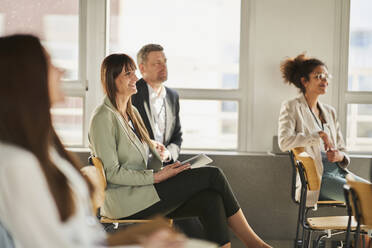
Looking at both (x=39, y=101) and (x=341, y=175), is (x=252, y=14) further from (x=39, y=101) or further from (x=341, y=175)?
(x=39, y=101)

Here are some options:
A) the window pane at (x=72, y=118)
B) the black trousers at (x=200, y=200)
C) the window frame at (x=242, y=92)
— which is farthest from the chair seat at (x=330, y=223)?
the window pane at (x=72, y=118)

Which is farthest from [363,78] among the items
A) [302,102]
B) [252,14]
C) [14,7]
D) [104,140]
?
[14,7]

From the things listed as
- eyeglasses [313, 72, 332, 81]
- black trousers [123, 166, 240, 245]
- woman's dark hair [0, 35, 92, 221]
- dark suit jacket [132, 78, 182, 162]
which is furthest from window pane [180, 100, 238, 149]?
woman's dark hair [0, 35, 92, 221]

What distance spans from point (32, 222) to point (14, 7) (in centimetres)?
386

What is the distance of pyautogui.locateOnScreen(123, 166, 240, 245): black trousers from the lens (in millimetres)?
2947

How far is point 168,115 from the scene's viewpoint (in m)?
4.00

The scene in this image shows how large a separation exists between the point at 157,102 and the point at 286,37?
131cm

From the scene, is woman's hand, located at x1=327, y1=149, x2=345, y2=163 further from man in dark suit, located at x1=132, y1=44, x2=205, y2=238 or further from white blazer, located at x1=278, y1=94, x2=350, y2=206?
man in dark suit, located at x1=132, y1=44, x2=205, y2=238

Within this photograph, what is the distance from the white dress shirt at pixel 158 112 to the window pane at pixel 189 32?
69 cm

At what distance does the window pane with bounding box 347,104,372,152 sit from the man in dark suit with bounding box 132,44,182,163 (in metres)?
1.58

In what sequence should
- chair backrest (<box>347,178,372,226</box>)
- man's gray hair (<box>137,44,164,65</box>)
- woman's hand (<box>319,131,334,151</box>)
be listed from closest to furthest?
1. chair backrest (<box>347,178,372,226</box>)
2. woman's hand (<box>319,131,334,151</box>)
3. man's gray hair (<box>137,44,164,65</box>)

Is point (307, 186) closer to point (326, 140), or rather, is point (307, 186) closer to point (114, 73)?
point (326, 140)

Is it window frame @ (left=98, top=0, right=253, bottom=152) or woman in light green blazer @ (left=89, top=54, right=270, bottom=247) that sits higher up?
window frame @ (left=98, top=0, right=253, bottom=152)

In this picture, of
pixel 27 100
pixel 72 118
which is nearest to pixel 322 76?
pixel 72 118
